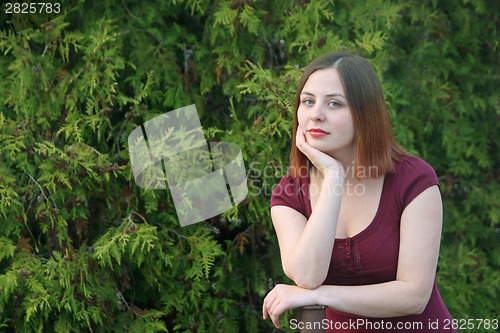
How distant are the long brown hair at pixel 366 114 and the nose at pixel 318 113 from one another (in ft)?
0.33

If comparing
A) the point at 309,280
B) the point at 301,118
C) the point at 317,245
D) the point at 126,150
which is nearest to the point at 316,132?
the point at 301,118

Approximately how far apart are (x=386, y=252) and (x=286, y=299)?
0.41 m

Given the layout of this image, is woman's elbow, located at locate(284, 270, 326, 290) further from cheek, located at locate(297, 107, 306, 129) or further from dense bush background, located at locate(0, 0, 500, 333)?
dense bush background, located at locate(0, 0, 500, 333)

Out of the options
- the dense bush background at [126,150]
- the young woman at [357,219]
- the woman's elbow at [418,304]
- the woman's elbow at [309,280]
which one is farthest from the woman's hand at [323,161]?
the dense bush background at [126,150]

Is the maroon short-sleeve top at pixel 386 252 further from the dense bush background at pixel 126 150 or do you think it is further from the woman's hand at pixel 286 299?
the dense bush background at pixel 126 150

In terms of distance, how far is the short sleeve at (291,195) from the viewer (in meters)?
2.17

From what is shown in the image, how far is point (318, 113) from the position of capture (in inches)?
78.4

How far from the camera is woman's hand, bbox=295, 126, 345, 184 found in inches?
79.1

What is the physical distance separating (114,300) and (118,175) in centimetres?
74

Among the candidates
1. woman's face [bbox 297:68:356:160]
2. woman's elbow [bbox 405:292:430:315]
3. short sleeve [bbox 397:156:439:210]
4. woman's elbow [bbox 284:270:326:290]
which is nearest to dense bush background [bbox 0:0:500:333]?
woman's face [bbox 297:68:356:160]

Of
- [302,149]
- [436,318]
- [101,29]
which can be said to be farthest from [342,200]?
[101,29]

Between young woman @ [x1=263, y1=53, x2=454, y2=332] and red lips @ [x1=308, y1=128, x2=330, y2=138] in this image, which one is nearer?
young woman @ [x1=263, y1=53, x2=454, y2=332]

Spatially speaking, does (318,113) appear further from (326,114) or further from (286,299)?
(286,299)

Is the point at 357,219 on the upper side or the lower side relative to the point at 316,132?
lower
